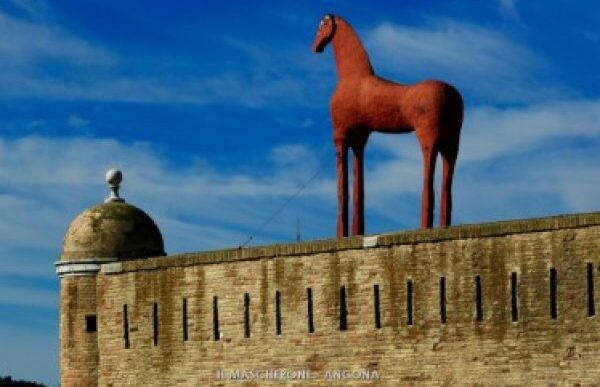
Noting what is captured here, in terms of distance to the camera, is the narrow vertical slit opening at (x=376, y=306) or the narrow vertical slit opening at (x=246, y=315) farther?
the narrow vertical slit opening at (x=246, y=315)

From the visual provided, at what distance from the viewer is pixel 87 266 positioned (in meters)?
36.3

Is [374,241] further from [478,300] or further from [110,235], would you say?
[110,235]

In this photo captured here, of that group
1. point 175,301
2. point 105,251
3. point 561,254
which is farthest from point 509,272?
point 105,251

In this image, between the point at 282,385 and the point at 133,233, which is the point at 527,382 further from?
the point at 133,233

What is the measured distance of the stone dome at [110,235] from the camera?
36469mm

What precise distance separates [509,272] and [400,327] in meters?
2.63

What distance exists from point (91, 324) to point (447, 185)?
365 inches

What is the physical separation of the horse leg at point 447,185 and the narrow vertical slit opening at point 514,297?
8.62 feet

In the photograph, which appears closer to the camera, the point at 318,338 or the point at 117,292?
the point at 318,338

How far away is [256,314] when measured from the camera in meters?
33.2

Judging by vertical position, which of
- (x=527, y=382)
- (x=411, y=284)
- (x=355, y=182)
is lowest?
(x=527, y=382)

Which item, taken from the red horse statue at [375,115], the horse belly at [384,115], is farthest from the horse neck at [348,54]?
the horse belly at [384,115]

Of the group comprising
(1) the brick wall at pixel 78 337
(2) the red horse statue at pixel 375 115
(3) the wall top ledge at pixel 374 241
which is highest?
(2) the red horse statue at pixel 375 115

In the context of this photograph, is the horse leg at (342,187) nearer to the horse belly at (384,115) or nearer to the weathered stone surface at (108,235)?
the horse belly at (384,115)
